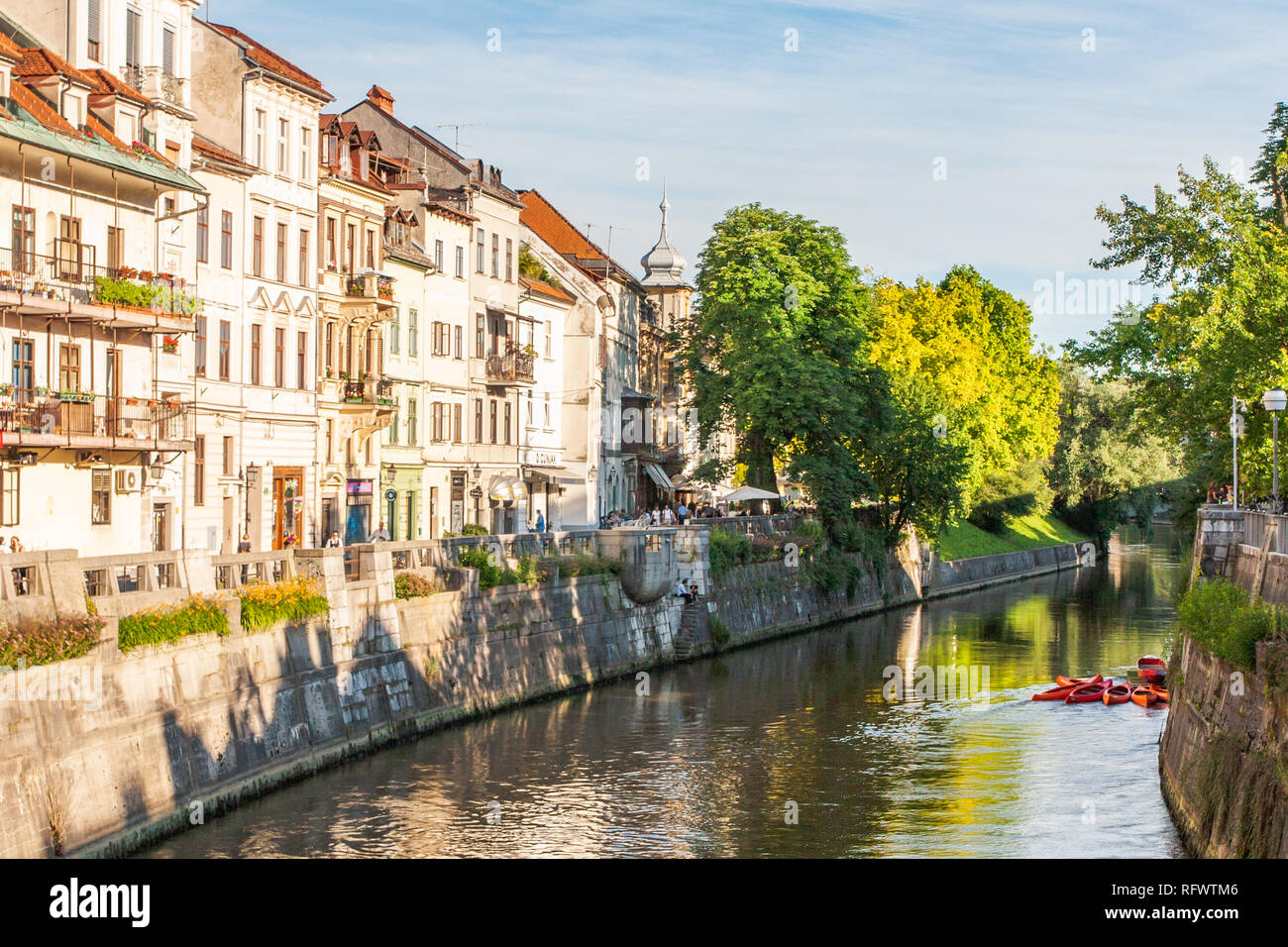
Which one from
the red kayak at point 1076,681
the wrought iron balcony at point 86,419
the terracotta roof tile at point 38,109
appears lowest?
the red kayak at point 1076,681

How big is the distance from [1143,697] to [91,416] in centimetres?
2548

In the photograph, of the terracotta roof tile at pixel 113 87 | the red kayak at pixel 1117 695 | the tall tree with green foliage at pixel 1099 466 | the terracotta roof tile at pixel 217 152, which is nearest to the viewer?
the terracotta roof tile at pixel 113 87

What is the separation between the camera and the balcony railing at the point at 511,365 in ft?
205

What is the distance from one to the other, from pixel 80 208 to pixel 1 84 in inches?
134

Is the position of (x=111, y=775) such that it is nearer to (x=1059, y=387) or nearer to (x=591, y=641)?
(x=591, y=641)

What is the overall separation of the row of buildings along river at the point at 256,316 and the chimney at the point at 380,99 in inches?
6.2

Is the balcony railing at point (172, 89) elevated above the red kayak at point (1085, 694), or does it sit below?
above

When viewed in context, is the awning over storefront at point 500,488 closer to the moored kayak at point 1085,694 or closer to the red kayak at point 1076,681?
the red kayak at point 1076,681

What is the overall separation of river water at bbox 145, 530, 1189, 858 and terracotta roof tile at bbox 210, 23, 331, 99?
19694mm

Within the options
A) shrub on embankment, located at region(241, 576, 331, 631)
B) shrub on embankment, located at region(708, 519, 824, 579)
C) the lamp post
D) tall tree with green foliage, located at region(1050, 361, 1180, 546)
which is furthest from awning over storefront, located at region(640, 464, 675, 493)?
shrub on embankment, located at region(241, 576, 331, 631)

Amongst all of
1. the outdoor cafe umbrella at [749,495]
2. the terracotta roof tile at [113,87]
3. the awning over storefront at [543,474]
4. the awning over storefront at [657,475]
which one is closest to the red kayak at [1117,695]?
the outdoor cafe umbrella at [749,495]

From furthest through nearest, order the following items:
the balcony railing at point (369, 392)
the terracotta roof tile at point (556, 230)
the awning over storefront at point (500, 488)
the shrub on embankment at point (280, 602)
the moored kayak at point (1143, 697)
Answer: the terracotta roof tile at point (556, 230) → the awning over storefront at point (500, 488) → the balcony railing at point (369, 392) → the moored kayak at point (1143, 697) → the shrub on embankment at point (280, 602)

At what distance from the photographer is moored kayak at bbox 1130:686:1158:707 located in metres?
40.9
